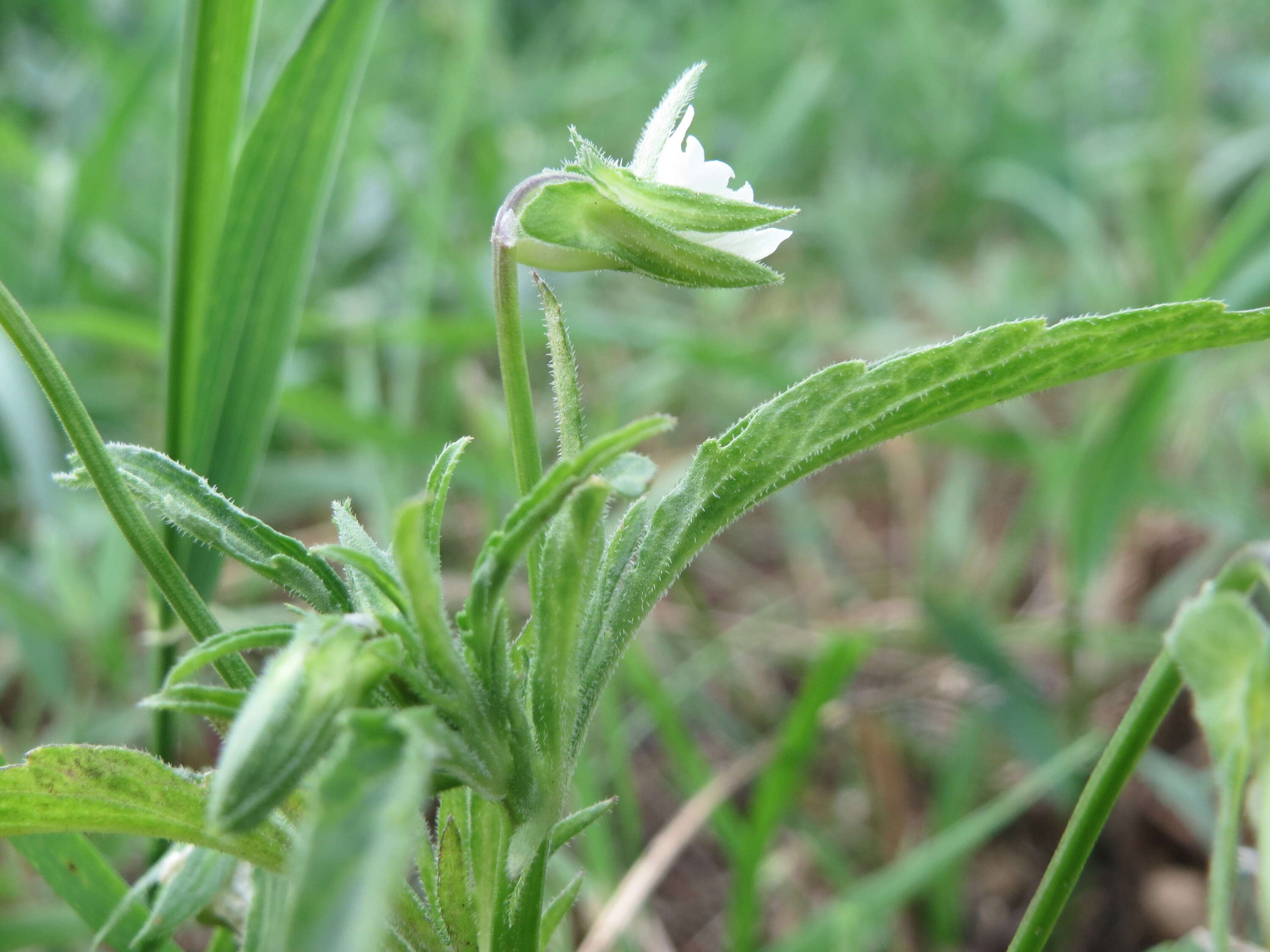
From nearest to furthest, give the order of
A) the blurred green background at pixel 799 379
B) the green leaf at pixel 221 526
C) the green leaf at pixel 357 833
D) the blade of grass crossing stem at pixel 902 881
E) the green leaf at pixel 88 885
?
the green leaf at pixel 357 833 < the green leaf at pixel 221 526 < the green leaf at pixel 88 885 < the blade of grass crossing stem at pixel 902 881 < the blurred green background at pixel 799 379

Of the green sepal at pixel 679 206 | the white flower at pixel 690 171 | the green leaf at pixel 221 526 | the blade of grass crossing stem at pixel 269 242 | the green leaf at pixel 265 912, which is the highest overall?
the blade of grass crossing stem at pixel 269 242

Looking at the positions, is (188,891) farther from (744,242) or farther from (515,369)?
(744,242)

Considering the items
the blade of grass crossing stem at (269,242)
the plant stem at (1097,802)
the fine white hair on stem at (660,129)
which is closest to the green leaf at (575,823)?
the plant stem at (1097,802)

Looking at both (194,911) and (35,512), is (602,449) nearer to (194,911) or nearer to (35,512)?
(194,911)

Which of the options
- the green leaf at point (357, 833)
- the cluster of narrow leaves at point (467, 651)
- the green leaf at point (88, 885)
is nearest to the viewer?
the green leaf at point (357, 833)

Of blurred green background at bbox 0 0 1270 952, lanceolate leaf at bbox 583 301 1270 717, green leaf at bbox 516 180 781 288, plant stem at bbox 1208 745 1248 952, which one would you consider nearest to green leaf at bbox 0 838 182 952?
blurred green background at bbox 0 0 1270 952

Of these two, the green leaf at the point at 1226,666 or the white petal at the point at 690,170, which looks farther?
the white petal at the point at 690,170

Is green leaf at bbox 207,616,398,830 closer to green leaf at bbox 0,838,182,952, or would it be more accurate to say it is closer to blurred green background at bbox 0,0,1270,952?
green leaf at bbox 0,838,182,952

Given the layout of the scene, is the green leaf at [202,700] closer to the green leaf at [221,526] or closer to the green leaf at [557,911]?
the green leaf at [221,526]

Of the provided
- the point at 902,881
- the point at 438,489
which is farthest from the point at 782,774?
the point at 438,489
